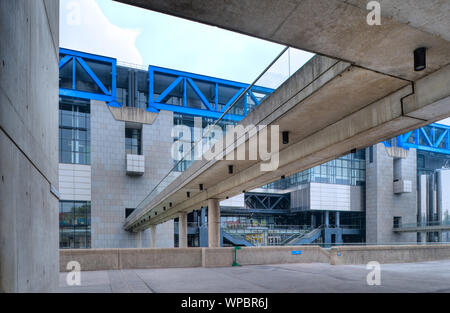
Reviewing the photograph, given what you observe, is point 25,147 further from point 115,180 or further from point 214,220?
point 115,180

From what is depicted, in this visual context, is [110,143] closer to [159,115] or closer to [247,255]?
[159,115]

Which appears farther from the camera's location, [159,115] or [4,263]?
[159,115]

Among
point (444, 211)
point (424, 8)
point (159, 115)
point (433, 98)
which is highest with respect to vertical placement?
point (159, 115)

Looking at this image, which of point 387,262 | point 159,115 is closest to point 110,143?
point 159,115

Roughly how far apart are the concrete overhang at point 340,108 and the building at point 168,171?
106 feet

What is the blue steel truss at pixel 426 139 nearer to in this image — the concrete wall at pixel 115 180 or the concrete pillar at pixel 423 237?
the concrete pillar at pixel 423 237

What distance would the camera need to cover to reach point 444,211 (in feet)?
204

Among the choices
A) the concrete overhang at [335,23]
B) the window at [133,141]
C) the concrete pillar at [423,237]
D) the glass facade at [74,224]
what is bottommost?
the concrete pillar at [423,237]

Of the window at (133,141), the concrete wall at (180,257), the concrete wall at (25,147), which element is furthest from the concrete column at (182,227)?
the concrete wall at (25,147)

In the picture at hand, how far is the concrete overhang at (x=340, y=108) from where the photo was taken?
850cm

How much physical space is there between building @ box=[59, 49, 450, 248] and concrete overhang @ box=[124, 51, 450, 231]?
3240 cm

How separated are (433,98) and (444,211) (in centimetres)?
6366

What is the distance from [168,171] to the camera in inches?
2234

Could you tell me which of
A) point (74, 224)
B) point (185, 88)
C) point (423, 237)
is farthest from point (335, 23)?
point (423, 237)
